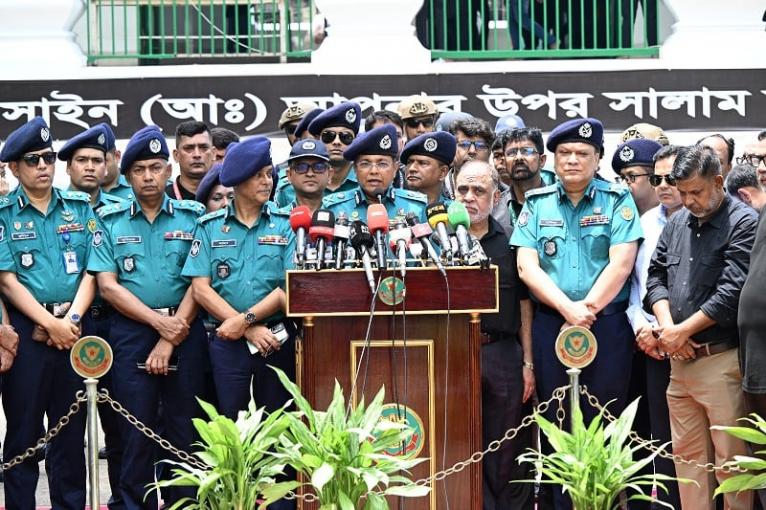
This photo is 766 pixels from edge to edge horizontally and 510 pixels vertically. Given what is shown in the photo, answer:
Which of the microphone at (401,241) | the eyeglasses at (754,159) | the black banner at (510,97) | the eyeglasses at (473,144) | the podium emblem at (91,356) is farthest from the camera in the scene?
the black banner at (510,97)

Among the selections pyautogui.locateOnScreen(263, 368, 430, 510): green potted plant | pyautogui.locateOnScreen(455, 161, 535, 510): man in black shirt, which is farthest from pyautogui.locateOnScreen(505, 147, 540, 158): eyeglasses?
pyautogui.locateOnScreen(263, 368, 430, 510): green potted plant

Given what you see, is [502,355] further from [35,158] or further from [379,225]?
[35,158]

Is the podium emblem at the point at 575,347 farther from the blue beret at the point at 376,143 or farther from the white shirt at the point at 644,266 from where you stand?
the blue beret at the point at 376,143

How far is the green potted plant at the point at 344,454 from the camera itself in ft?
19.1

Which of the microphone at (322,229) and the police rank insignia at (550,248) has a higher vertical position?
the microphone at (322,229)

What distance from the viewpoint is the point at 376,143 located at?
7441 millimetres

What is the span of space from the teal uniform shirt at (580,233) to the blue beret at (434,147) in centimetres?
61

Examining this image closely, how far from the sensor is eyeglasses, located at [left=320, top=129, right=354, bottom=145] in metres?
8.44

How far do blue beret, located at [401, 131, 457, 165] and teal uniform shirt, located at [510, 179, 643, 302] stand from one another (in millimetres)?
608

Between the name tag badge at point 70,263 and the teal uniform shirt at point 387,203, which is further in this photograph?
the name tag badge at point 70,263

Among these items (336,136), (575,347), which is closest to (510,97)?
(336,136)

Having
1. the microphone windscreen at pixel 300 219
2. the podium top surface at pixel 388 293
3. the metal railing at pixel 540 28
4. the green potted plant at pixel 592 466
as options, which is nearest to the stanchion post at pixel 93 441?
the podium top surface at pixel 388 293

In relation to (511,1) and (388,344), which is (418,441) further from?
(511,1)

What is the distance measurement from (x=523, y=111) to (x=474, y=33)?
0.99 meters
